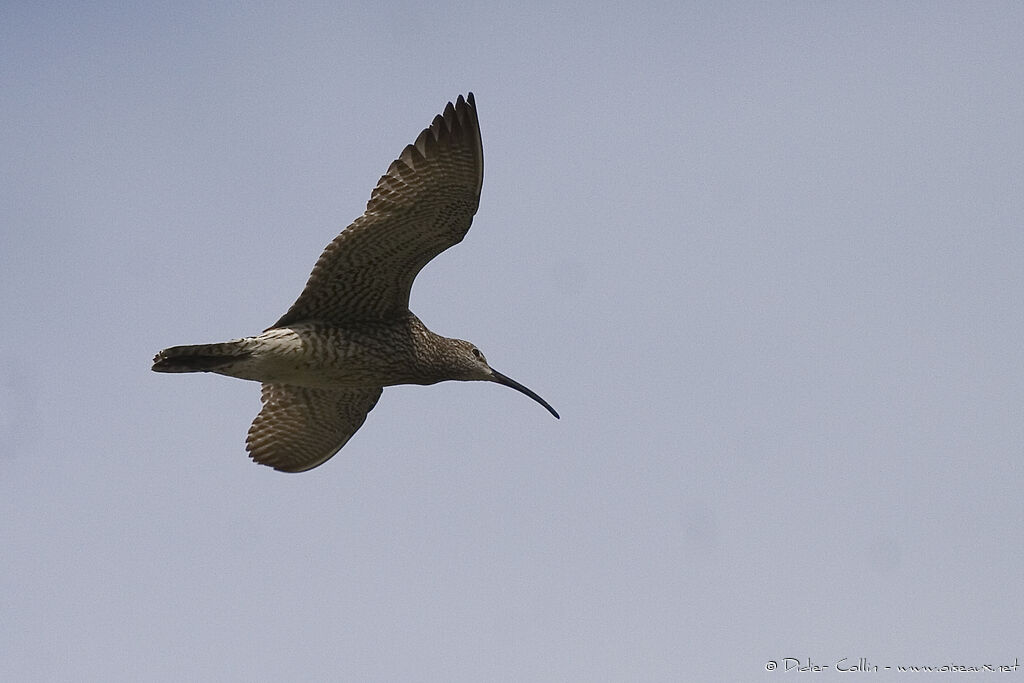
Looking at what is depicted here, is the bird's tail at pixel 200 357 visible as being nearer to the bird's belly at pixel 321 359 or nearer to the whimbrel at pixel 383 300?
the whimbrel at pixel 383 300

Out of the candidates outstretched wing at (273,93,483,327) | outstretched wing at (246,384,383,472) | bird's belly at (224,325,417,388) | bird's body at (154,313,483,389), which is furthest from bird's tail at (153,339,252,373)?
outstretched wing at (246,384,383,472)

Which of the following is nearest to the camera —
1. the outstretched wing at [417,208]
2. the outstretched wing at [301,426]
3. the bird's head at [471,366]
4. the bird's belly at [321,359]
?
the outstretched wing at [417,208]

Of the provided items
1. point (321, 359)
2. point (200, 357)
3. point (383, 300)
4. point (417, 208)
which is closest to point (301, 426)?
point (321, 359)

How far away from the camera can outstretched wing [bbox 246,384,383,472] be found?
58.6 ft

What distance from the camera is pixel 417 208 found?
50.4 ft

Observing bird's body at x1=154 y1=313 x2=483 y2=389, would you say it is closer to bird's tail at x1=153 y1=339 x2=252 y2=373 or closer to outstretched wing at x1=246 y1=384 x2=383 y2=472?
bird's tail at x1=153 y1=339 x2=252 y2=373

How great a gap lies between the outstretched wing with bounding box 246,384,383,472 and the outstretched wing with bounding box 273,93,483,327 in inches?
96.9

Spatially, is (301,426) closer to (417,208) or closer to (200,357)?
(200,357)

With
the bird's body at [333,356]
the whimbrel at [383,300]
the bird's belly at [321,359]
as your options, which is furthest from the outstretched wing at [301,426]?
the bird's belly at [321,359]

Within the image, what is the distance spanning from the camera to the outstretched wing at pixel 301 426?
17.9m

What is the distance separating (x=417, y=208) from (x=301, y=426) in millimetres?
3943

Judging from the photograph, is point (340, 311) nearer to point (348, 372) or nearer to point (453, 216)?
point (348, 372)

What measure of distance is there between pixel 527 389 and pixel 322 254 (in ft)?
13.6

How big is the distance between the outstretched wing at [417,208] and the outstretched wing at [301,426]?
2462 millimetres
